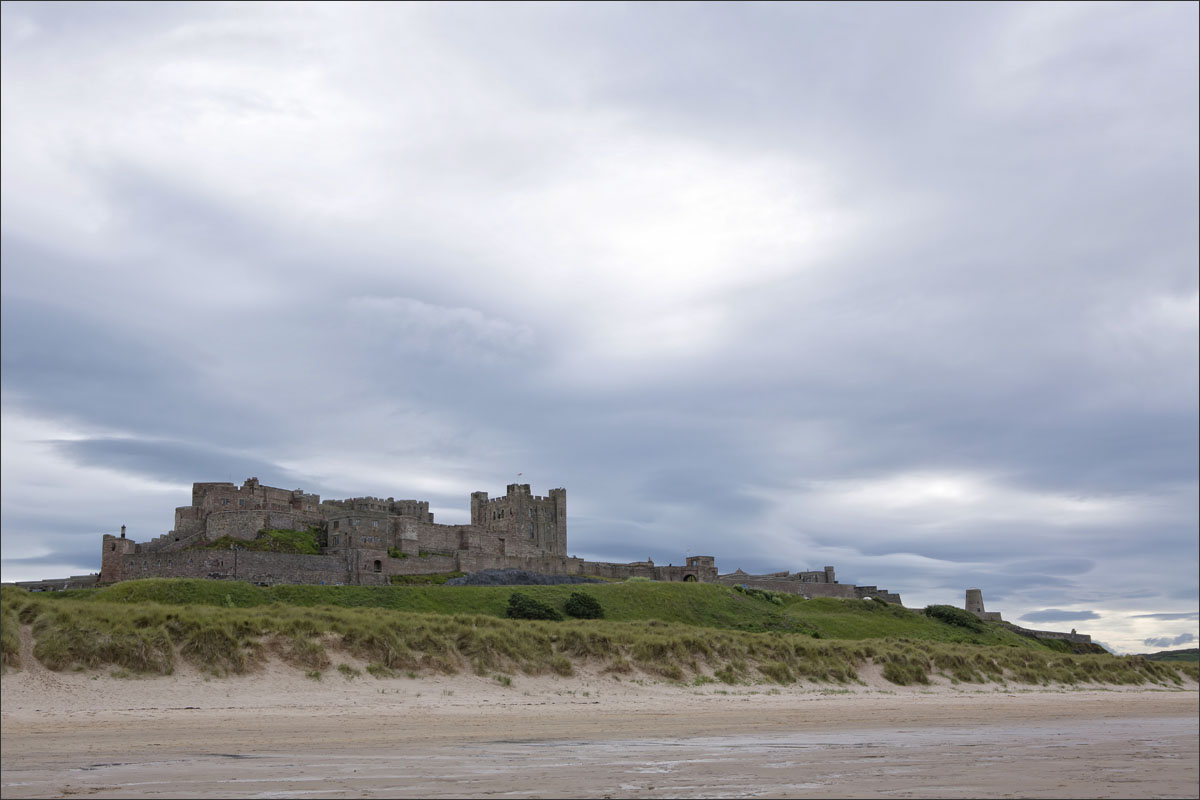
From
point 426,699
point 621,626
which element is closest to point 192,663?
point 426,699

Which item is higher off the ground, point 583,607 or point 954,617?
point 583,607

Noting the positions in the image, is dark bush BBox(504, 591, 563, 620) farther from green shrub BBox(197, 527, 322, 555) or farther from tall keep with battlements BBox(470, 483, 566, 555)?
tall keep with battlements BBox(470, 483, 566, 555)

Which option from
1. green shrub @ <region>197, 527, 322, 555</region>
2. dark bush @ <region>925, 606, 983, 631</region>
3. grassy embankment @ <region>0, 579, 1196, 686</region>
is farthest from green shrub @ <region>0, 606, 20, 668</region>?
dark bush @ <region>925, 606, 983, 631</region>

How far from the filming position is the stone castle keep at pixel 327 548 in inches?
2606

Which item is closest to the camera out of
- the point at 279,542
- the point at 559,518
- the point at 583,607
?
the point at 583,607

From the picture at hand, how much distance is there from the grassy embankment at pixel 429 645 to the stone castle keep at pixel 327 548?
11.4 metres

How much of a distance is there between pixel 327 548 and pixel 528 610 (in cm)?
2999

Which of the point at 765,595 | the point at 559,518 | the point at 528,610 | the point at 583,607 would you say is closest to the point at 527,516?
the point at 559,518

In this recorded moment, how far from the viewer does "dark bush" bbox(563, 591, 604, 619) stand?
58.0 metres

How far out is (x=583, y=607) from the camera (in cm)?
5850

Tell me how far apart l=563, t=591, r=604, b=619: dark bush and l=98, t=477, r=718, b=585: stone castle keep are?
18.0m

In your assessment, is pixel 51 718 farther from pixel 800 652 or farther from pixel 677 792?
pixel 800 652

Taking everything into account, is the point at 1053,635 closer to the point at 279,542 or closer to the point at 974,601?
the point at 974,601

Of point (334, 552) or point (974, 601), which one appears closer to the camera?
point (334, 552)
